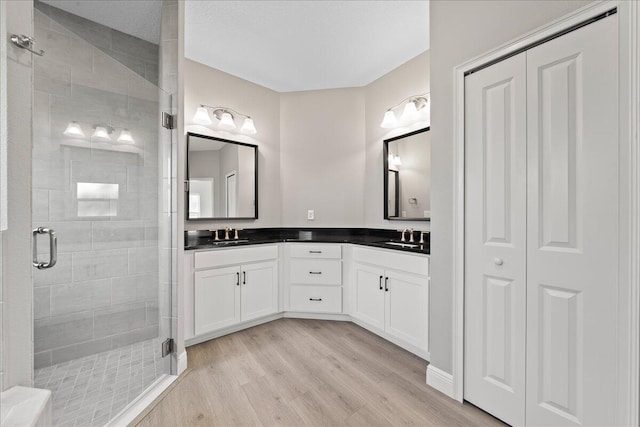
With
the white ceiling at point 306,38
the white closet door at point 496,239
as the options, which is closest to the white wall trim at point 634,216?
the white closet door at point 496,239

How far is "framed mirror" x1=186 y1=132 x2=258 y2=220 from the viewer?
2.89 meters

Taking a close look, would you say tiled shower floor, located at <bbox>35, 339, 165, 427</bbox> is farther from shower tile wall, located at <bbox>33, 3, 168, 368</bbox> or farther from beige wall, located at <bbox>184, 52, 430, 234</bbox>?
beige wall, located at <bbox>184, 52, 430, 234</bbox>

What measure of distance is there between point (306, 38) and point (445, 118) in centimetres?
157

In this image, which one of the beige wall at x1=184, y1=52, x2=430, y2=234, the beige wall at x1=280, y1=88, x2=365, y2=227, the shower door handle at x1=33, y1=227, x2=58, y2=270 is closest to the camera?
the shower door handle at x1=33, y1=227, x2=58, y2=270

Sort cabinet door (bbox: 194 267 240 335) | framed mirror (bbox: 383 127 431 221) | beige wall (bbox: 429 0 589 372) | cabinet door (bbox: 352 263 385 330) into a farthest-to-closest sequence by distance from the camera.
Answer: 1. framed mirror (bbox: 383 127 431 221)
2. cabinet door (bbox: 352 263 385 330)
3. cabinet door (bbox: 194 267 240 335)
4. beige wall (bbox: 429 0 589 372)

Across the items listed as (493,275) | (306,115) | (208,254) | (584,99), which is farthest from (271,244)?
(584,99)

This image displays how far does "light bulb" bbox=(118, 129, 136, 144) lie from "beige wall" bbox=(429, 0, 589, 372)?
6.72ft

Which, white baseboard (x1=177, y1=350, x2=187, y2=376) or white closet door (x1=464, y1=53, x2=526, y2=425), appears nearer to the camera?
white closet door (x1=464, y1=53, x2=526, y2=425)

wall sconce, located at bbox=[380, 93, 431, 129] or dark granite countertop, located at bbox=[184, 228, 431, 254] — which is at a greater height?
wall sconce, located at bbox=[380, 93, 431, 129]

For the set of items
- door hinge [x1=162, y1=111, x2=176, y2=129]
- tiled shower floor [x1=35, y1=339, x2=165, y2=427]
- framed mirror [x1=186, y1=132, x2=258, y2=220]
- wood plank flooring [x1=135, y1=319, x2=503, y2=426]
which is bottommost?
wood plank flooring [x1=135, y1=319, x2=503, y2=426]

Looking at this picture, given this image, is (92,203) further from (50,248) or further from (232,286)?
(232,286)

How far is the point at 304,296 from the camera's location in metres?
3.08

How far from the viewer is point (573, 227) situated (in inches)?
51.3

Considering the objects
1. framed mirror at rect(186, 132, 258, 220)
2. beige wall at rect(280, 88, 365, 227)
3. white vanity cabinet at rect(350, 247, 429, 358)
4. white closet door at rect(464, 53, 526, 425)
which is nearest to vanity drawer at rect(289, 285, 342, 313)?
white vanity cabinet at rect(350, 247, 429, 358)
